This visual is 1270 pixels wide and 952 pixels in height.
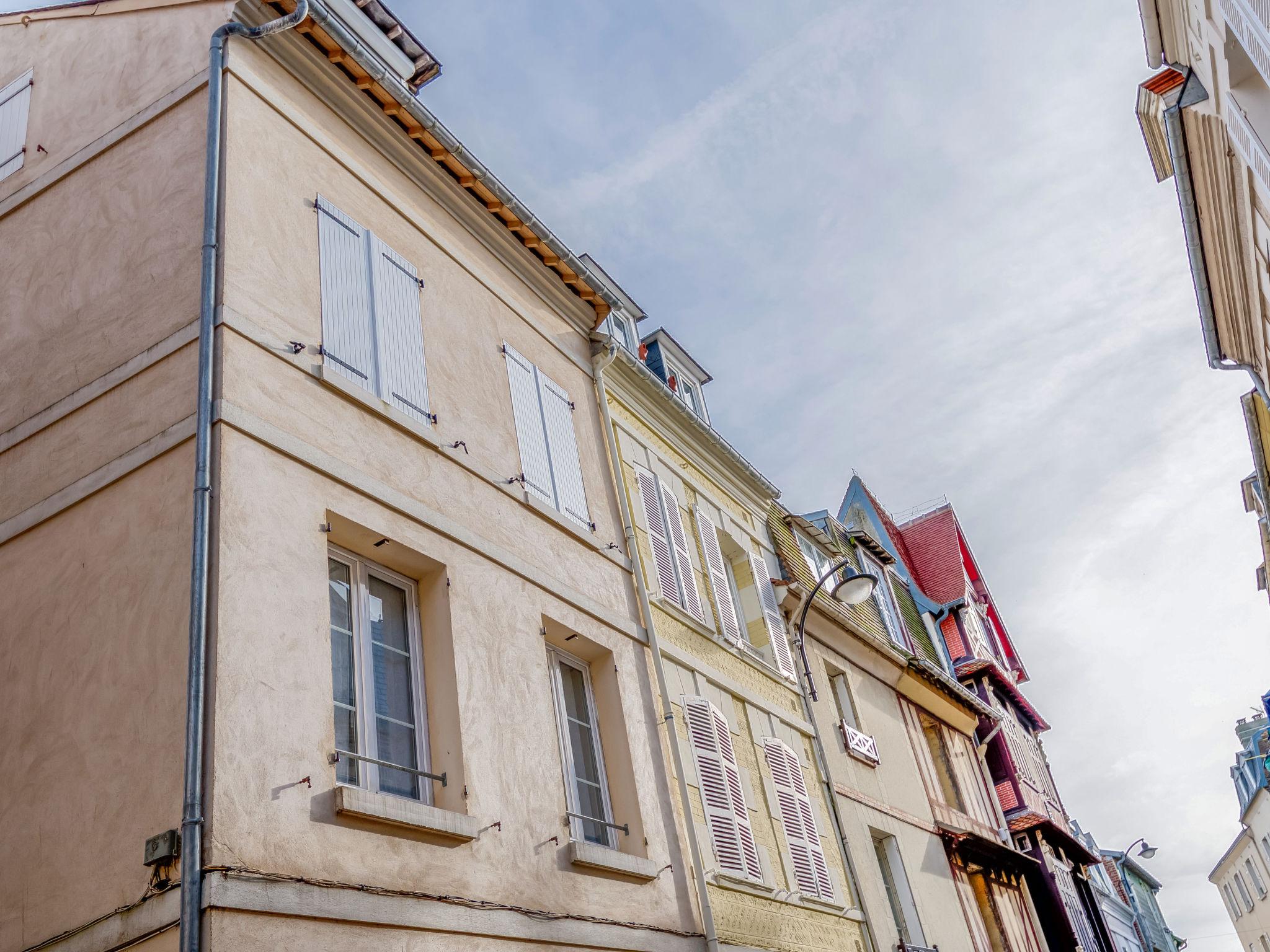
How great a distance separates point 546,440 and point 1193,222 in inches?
334

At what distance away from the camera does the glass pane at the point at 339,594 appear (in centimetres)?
693

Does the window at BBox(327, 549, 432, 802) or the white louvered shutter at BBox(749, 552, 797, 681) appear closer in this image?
the window at BBox(327, 549, 432, 802)

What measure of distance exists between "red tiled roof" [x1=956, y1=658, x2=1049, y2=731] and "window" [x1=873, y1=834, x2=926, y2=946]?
10.1m

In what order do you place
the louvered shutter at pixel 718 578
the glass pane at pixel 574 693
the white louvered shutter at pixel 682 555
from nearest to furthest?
the glass pane at pixel 574 693
the white louvered shutter at pixel 682 555
the louvered shutter at pixel 718 578

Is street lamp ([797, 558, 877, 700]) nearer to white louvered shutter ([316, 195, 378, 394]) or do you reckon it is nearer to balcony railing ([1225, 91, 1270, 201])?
balcony railing ([1225, 91, 1270, 201])

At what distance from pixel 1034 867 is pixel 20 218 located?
62.5ft

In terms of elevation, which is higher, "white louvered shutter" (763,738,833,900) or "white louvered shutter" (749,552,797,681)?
"white louvered shutter" (749,552,797,681)

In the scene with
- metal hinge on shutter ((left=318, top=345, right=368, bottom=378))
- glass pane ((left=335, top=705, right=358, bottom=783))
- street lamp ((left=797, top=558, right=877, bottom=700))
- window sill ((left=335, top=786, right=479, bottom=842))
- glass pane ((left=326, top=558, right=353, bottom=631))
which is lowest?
window sill ((left=335, top=786, right=479, bottom=842))

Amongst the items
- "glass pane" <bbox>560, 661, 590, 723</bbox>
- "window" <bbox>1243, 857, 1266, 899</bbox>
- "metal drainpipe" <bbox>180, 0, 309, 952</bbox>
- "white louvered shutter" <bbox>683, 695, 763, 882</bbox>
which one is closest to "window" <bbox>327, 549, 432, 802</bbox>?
"metal drainpipe" <bbox>180, 0, 309, 952</bbox>

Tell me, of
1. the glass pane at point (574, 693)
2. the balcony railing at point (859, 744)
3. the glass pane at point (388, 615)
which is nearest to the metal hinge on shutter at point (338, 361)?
the glass pane at point (388, 615)

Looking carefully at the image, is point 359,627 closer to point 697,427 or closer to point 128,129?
point 128,129

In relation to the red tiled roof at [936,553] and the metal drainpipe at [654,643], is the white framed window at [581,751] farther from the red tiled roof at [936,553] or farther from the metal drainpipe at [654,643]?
the red tiled roof at [936,553]

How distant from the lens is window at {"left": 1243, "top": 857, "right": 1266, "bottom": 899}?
54.2 metres

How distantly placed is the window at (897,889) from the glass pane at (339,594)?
9.12 metres
